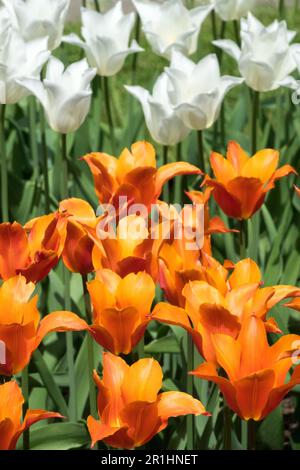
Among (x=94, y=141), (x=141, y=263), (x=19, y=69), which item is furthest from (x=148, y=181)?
(x=94, y=141)

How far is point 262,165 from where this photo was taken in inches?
69.0

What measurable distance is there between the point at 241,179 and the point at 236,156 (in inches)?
3.3

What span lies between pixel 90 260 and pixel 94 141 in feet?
4.40

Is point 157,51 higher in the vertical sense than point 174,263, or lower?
higher

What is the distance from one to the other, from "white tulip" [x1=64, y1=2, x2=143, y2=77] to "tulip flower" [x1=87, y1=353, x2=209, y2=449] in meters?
1.17

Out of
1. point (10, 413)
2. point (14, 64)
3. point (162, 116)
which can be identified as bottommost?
point (10, 413)

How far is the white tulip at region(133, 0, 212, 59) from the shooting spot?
2.41 meters

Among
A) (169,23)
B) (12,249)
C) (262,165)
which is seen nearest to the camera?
(12,249)

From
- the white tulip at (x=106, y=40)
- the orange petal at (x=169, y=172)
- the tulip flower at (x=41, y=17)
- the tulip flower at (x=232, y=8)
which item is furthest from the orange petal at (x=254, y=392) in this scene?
the tulip flower at (x=232, y=8)

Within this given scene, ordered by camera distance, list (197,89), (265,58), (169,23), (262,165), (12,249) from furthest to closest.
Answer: (169,23)
(265,58)
(197,89)
(262,165)
(12,249)

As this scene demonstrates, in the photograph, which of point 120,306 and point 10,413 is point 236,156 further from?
point 10,413

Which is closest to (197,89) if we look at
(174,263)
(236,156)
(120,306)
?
(236,156)

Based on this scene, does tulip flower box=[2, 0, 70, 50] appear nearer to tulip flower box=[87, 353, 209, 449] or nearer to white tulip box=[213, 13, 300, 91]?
white tulip box=[213, 13, 300, 91]

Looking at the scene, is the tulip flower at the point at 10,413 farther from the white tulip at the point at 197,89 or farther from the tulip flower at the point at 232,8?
the tulip flower at the point at 232,8
